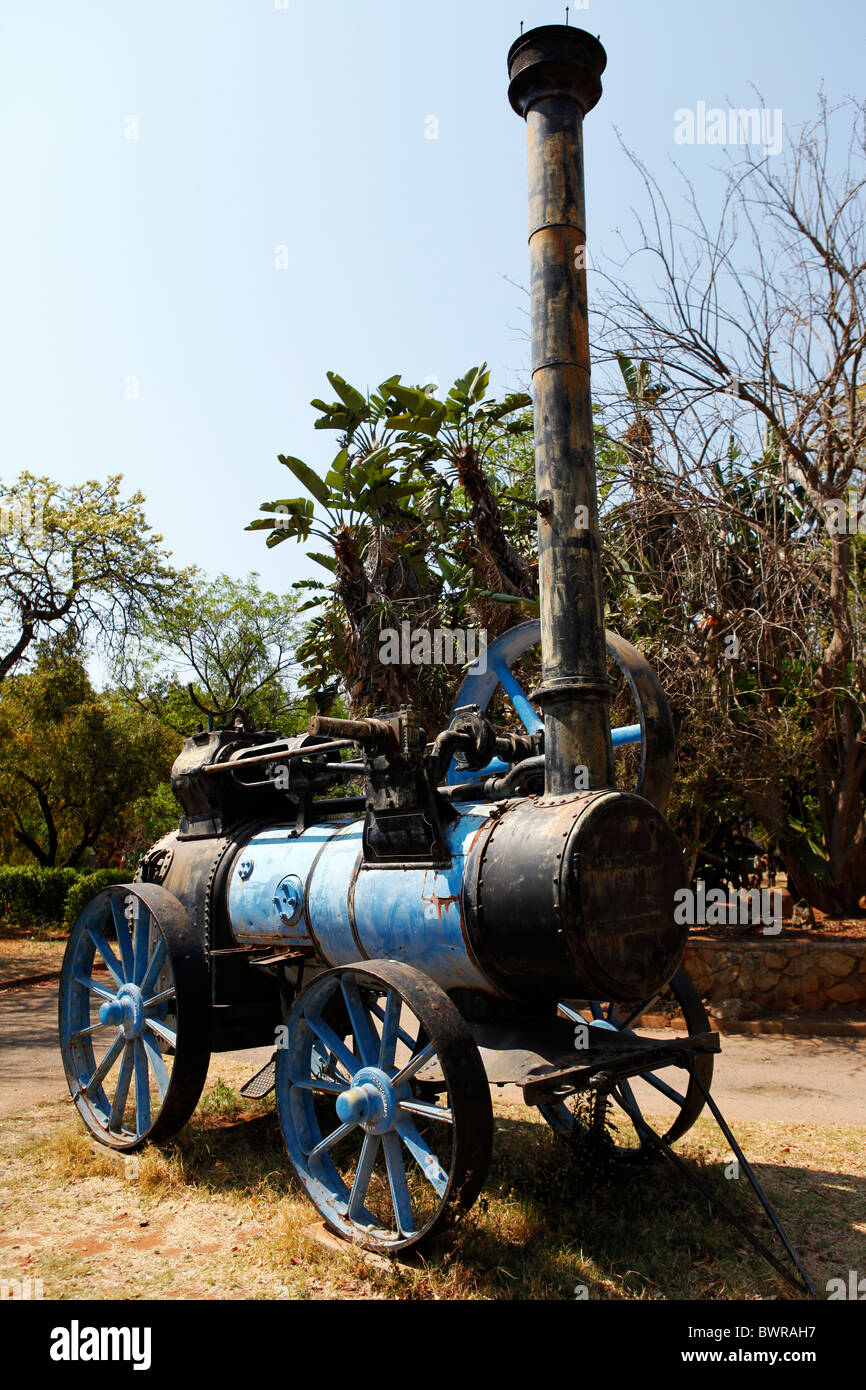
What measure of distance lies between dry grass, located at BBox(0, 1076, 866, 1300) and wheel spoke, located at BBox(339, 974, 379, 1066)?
729 mm

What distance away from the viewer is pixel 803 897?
469 inches

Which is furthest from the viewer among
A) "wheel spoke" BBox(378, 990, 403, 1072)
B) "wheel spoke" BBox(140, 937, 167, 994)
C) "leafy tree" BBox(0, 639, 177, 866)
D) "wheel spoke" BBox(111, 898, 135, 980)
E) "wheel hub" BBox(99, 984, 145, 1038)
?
"leafy tree" BBox(0, 639, 177, 866)

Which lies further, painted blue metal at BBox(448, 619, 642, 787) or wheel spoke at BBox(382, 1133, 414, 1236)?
painted blue metal at BBox(448, 619, 642, 787)

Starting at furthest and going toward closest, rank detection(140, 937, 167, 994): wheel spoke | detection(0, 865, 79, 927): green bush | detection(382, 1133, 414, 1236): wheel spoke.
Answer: detection(0, 865, 79, 927): green bush
detection(140, 937, 167, 994): wheel spoke
detection(382, 1133, 414, 1236): wheel spoke

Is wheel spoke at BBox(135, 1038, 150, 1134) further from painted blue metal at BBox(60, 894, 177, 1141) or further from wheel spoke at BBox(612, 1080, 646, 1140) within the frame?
wheel spoke at BBox(612, 1080, 646, 1140)

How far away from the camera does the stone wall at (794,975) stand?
973 cm

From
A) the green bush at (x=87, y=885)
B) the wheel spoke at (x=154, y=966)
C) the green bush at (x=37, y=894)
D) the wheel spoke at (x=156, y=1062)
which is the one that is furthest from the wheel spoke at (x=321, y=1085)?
the green bush at (x=37, y=894)

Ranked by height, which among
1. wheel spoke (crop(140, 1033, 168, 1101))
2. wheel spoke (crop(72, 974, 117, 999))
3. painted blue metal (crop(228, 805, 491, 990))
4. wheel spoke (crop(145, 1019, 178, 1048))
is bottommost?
wheel spoke (crop(140, 1033, 168, 1101))

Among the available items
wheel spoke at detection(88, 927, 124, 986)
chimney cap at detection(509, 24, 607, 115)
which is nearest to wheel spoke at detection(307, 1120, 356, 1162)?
wheel spoke at detection(88, 927, 124, 986)

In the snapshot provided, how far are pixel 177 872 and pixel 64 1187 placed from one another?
5.69ft

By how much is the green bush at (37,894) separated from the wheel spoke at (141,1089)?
47.1 ft

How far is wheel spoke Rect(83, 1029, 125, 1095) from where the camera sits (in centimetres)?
551

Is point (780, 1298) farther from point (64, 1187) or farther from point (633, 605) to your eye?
point (633, 605)

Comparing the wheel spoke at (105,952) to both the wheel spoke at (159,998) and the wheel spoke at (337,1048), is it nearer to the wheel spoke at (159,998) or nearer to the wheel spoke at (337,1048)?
the wheel spoke at (159,998)
